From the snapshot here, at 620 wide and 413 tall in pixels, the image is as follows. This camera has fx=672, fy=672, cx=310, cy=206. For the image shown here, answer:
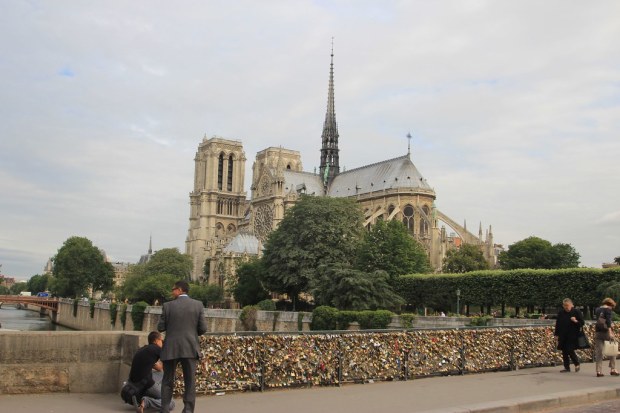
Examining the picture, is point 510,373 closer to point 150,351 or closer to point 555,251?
point 150,351

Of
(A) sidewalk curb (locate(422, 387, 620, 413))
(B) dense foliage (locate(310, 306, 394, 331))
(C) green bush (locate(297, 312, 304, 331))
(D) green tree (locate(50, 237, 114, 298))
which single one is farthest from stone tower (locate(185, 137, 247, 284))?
(A) sidewalk curb (locate(422, 387, 620, 413))

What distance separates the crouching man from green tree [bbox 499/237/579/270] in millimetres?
71805

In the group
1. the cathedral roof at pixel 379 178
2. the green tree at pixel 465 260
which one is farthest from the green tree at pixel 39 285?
the green tree at pixel 465 260

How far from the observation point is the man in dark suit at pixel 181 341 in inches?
346

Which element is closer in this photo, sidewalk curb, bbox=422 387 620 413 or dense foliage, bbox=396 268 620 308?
sidewalk curb, bbox=422 387 620 413

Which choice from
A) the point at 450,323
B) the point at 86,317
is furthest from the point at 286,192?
the point at 450,323

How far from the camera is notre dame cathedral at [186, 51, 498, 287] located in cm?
8675

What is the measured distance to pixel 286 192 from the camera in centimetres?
10462

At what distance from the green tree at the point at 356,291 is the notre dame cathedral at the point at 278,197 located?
33546mm

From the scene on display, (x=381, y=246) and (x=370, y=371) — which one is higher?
(x=381, y=246)

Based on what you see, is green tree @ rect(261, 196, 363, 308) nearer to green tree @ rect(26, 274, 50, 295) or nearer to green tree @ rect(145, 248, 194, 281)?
green tree @ rect(145, 248, 194, 281)

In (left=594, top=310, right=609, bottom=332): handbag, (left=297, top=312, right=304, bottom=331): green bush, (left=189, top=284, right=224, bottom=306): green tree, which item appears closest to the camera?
(left=594, top=310, right=609, bottom=332): handbag

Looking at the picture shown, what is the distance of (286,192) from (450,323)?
69.1m

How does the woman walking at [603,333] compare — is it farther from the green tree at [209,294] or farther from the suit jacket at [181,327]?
the green tree at [209,294]
